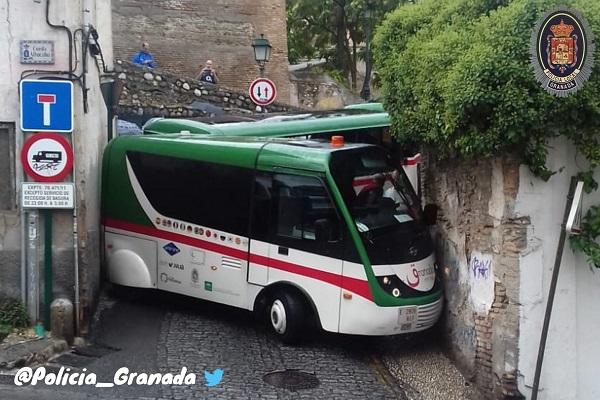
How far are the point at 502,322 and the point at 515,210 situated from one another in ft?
3.58

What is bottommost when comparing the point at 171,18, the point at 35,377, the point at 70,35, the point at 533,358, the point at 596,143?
the point at 35,377

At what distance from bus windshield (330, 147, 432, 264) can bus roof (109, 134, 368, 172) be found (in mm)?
233

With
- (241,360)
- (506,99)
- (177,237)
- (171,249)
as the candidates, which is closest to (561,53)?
(506,99)

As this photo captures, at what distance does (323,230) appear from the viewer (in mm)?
8867

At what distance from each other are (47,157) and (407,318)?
4425mm

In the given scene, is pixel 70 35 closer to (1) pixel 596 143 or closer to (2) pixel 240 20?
(1) pixel 596 143

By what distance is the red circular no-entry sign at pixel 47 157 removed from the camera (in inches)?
349

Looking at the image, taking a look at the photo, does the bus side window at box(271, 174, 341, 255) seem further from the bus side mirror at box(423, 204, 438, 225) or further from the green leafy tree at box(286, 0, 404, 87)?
the green leafy tree at box(286, 0, 404, 87)

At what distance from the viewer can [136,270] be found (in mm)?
10945

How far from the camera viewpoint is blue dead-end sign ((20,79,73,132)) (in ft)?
28.8

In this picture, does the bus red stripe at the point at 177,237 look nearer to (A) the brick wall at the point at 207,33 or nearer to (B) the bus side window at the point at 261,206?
(B) the bus side window at the point at 261,206

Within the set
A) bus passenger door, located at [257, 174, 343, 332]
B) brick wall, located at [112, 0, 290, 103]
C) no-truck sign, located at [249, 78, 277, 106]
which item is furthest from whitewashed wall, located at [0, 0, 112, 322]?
brick wall, located at [112, 0, 290, 103]

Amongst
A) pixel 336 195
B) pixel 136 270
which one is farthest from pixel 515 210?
pixel 136 270

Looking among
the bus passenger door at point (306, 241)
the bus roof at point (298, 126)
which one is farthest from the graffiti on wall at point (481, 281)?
the bus roof at point (298, 126)
